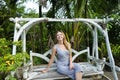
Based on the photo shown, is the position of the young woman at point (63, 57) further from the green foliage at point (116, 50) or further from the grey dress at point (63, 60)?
the green foliage at point (116, 50)

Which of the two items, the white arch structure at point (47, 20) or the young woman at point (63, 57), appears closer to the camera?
the white arch structure at point (47, 20)

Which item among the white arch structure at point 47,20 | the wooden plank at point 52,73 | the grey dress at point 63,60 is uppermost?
the white arch structure at point 47,20

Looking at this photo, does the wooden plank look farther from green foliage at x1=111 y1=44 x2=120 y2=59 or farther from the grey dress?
green foliage at x1=111 y1=44 x2=120 y2=59

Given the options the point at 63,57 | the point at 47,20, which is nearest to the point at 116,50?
the point at 63,57

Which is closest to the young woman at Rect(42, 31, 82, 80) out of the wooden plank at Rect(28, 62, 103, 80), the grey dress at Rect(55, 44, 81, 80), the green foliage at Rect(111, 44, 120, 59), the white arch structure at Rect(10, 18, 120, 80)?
the grey dress at Rect(55, 44, 81, 80)

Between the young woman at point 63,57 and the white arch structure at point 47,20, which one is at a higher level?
the white arch structure at point 47,20

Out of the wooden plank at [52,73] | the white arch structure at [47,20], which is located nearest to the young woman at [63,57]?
the wooden plank at [52,73]

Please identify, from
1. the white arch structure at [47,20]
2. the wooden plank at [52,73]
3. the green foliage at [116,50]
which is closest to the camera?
the white arch structure at [47,20]

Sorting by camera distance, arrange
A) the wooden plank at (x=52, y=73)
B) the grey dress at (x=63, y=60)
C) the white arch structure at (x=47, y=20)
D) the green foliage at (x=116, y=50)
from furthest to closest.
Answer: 1. the green foliage at (x=116, y=50)
2. the grey dress at (x=63, y=60)
3. the wooden plank at (x=52, y=73)
4. the white arch structure at (x=47, y=20)

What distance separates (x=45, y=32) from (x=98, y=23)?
338cm

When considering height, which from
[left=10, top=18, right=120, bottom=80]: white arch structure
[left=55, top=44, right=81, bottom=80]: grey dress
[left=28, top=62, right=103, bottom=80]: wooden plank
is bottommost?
[left=28, top=62, right=103, bottom=80]: wooden plank

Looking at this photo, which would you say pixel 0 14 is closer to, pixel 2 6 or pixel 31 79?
pixel 2 6

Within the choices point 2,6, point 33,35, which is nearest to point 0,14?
point 2,6

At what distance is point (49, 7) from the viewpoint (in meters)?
9.28
